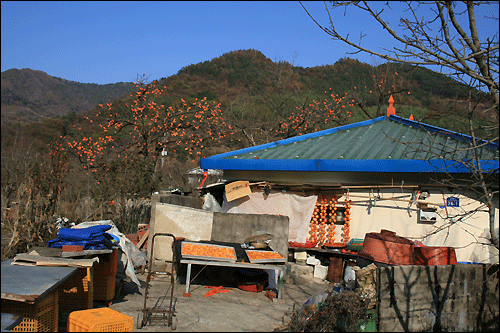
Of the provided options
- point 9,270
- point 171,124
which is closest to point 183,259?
point 9,270

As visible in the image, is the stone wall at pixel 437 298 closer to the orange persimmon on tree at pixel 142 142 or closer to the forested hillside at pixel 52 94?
the orange persimmon on tree at pixel 142 142

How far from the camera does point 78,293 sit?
694 centimetres

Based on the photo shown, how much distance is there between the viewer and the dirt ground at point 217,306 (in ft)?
23.1

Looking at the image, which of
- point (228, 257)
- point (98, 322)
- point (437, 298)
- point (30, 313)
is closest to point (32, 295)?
point (30, 313)

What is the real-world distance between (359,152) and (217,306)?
264 inches

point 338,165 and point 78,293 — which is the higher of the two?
point 338,165

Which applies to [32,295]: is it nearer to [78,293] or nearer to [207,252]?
[78,293]

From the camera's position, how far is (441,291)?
23.2 ft

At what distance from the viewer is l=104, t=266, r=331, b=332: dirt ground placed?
277 inches

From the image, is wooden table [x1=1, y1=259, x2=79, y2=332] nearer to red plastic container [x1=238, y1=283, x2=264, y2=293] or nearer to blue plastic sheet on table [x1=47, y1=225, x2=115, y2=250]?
blue plastic sheet on table [x1=47, y1=225, x2=115, y2=250]

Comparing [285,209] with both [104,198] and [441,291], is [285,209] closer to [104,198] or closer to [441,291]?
[441,291]

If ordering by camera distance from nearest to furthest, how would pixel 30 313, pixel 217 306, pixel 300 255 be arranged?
1. pixel 30 313
2. pixel 217 306
3. pixel 300 255

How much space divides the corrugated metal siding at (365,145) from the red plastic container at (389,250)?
276 cm

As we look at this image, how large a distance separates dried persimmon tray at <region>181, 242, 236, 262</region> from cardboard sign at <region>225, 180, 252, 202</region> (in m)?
3.23
